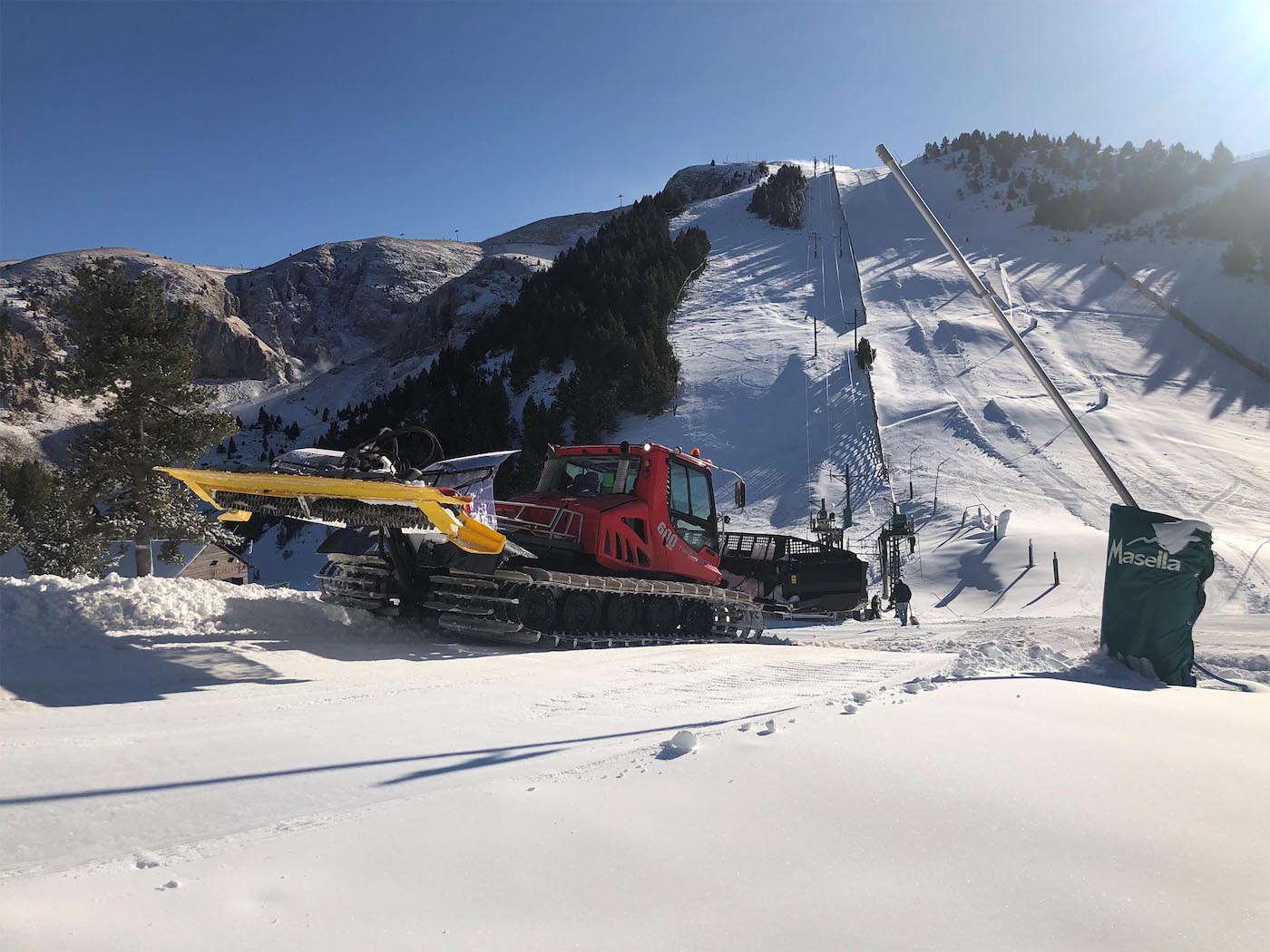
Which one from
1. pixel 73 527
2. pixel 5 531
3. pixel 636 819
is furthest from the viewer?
pixel 5 531

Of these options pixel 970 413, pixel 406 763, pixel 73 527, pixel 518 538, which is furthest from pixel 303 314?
pixel 406 763

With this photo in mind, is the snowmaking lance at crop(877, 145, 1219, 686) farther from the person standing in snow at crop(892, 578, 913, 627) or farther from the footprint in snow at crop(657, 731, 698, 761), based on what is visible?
the person standing in snow at crop(892, 578, 913, 627)

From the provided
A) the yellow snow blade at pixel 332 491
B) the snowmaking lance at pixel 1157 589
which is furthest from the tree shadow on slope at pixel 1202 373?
the yellow snow blade at pixel 332 491

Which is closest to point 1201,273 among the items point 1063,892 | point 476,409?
point 476,409

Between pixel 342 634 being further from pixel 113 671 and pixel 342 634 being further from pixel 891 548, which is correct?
pixel 891 548

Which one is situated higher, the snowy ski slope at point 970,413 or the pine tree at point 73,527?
the snowy ski slope at point 970,413

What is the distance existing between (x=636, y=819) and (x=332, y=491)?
531 centimetres

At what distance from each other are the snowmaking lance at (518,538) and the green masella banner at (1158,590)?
5624 mm

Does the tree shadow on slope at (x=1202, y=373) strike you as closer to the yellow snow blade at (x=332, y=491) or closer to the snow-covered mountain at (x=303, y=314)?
the yellow snow blade at (x=332, y=491)

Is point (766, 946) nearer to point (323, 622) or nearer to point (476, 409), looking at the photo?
point (323, 622)

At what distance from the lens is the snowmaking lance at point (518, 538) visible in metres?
7.54

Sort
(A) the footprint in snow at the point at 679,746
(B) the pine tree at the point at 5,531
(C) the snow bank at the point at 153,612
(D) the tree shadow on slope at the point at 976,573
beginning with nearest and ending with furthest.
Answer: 1. (A) the footprint in snow at the point at 679,746
2. (C) the snow bank at the point at 153,612
3. (D) the tree shadow on slope at the point at 976,573
4. (B) the pine tree at the point at 5,531

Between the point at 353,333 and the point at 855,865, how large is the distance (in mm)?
123352

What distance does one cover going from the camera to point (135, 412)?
13.5m
